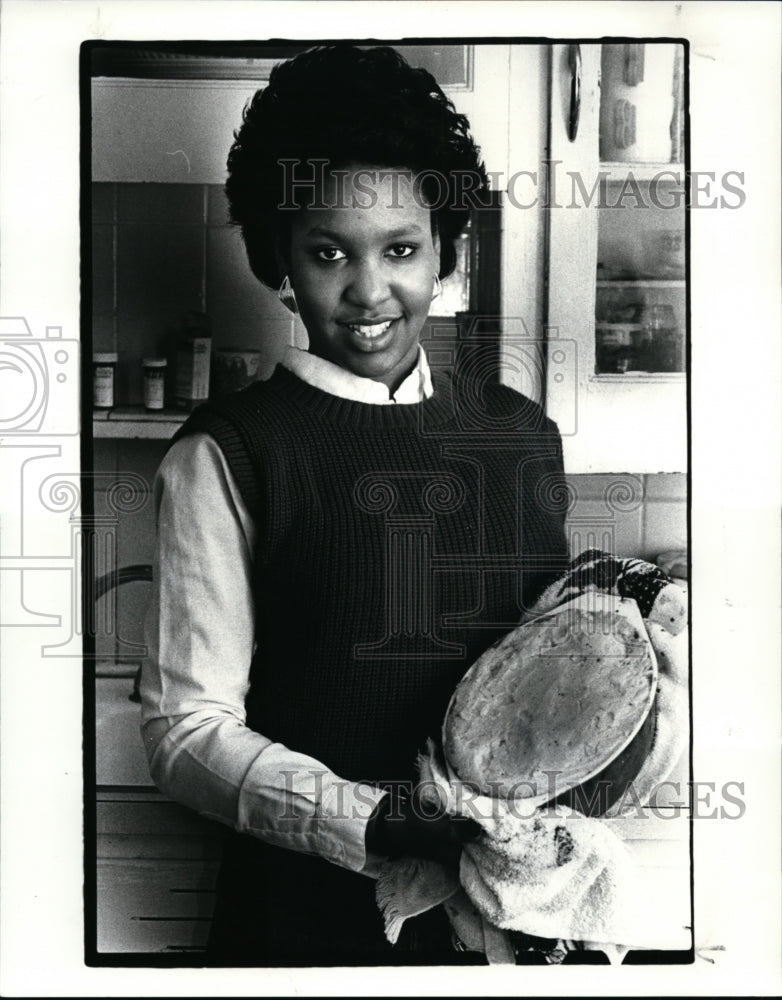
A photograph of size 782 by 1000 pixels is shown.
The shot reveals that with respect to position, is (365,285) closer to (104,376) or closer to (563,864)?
(104,376)

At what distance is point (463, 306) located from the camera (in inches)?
44.9

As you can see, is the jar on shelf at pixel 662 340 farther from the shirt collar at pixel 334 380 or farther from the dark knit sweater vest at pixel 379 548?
the shirt collar at pixel 334 380

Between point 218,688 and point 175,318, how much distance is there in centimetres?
35

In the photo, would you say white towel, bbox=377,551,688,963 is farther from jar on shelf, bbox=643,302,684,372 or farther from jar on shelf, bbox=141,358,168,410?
jar on shelf, bbox=141,358,168,410

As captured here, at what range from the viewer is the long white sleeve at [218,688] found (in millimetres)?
1109

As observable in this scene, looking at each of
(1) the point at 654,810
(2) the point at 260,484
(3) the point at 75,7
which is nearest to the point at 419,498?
(2) the point at 260,484

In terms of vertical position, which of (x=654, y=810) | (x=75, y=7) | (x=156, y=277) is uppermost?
(x=75, y=7)

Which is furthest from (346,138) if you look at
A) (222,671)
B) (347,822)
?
(347,822)

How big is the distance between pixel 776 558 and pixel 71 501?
0.69 metres

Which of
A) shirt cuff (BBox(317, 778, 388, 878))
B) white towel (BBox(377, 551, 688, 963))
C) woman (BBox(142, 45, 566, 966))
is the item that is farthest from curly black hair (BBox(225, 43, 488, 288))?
shirt cuff (BBox(317, 778, 388, 878))

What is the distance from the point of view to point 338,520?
3.65ft

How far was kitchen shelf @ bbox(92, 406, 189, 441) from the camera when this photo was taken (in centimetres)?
114

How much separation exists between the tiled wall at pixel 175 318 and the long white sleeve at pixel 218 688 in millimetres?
43

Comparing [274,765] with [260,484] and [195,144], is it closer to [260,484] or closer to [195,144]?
[260,484]
